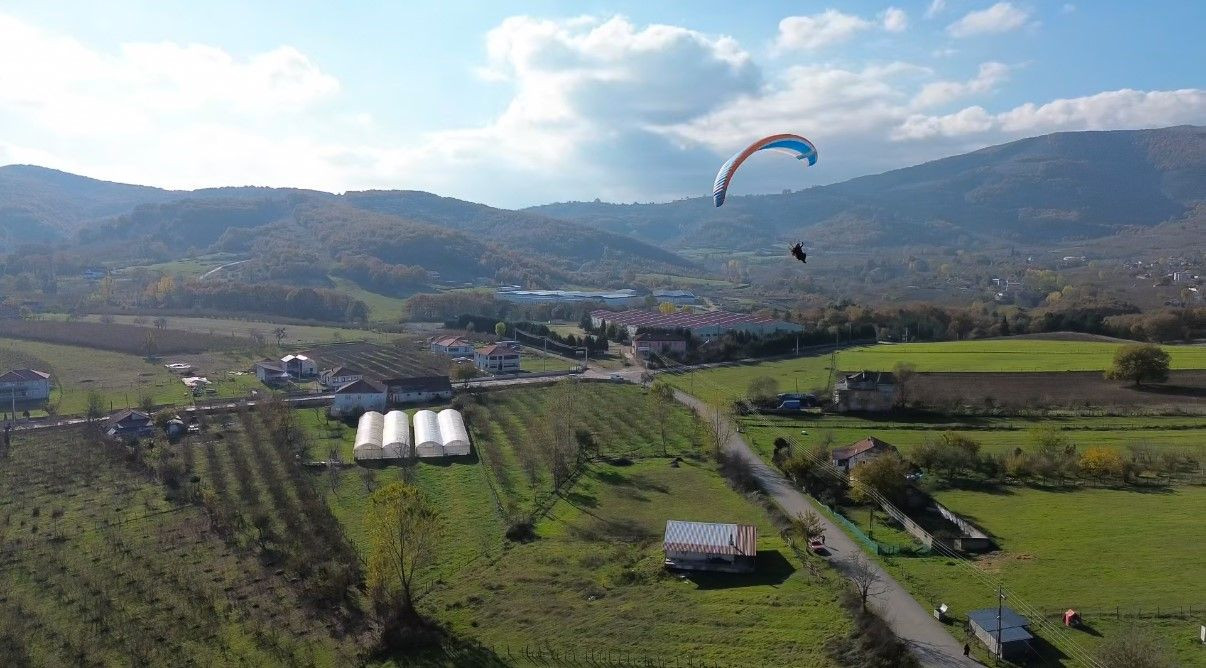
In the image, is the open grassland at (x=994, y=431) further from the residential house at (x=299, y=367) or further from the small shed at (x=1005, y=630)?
the residential house at (x=299, y=367)

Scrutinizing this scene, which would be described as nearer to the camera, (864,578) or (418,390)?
(864,578)

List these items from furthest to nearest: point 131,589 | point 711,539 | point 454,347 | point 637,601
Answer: point 454,347
point 711,539
point 131,589
point 637,601

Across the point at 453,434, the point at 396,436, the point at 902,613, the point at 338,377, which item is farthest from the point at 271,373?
the point at 902,613

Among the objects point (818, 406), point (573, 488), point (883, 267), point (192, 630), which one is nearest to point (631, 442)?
point (573, 488)

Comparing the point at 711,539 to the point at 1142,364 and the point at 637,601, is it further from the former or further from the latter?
the point at 1142,364

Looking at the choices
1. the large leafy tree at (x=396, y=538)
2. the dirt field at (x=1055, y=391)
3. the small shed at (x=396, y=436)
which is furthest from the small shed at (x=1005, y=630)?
the dirt field at (x=1055, y=391)

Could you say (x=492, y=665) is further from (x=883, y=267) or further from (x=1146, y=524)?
(x=883, y=267)
